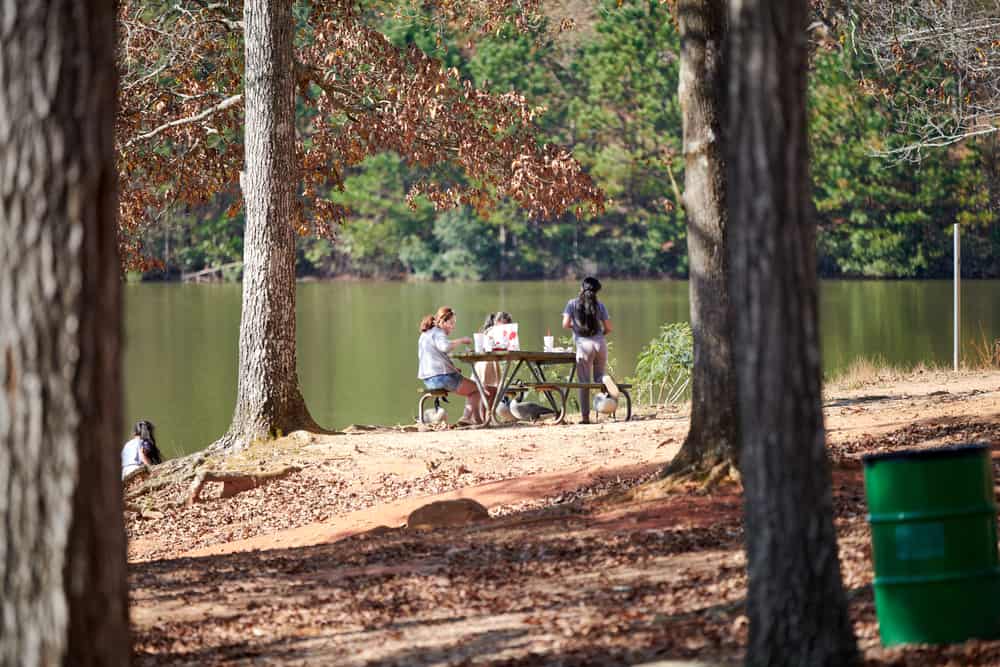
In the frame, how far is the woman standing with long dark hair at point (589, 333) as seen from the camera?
14.4 meters

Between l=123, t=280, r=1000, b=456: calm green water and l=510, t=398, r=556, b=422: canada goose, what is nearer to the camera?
l=510, t=398, r=556, b=422: canada goose

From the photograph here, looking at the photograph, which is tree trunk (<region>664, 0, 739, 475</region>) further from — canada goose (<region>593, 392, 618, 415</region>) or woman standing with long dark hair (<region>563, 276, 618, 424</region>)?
canada goose (<region>593, 392, 618, 415</region>)

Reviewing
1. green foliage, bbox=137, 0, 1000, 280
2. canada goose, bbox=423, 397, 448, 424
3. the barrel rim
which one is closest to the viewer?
the barrel rim

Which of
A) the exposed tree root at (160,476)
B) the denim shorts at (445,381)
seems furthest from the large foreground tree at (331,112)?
the exposed tree root at (160,476)

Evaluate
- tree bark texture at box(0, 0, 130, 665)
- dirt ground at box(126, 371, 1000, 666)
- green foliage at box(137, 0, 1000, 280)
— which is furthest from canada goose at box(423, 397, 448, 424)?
green foliage at box(137, 0, 1000, 280)

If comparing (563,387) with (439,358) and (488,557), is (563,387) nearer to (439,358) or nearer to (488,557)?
(439,358)

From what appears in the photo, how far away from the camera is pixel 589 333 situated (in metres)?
14.6

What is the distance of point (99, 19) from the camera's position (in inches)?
158

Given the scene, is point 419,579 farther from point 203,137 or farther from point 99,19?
point 203,137

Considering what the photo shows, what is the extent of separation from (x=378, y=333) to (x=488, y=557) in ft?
95.2

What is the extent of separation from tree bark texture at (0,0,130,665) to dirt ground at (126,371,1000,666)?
1.73m

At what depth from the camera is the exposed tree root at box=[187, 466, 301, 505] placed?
12250 millimetres

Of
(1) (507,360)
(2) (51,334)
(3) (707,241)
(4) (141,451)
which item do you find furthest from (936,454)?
(4) (141,451)

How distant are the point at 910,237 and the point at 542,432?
49.2 metres
